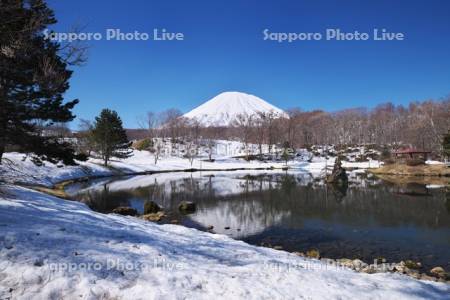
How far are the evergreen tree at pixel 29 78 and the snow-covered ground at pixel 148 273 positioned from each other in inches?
128

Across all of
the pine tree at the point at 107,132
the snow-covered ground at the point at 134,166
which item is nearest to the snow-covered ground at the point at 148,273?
the snow-covered ground at the point at 134,166

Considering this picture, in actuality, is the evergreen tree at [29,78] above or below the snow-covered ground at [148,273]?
above

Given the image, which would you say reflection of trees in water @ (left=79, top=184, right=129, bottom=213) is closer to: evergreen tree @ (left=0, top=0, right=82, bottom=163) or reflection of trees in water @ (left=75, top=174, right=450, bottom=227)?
reflection of trees in water @ (left=75, top=174, right=450, bottom=227)

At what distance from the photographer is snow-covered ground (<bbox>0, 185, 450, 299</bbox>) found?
5.68 metres

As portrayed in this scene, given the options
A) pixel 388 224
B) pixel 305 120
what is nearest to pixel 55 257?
pixel 388 224

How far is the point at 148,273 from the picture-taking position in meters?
6.38

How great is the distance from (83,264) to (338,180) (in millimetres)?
36263

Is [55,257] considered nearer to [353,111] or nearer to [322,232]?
[322,232]

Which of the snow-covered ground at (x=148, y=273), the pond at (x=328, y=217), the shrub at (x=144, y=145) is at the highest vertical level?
the shrub at (x=144, y=145)

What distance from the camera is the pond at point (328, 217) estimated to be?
1345cm

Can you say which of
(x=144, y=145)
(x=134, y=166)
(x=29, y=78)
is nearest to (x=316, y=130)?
(x=144, y=145)

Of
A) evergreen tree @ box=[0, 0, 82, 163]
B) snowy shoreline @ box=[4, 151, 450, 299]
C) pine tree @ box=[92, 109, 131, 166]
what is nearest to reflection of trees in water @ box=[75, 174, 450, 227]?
evergreen tree @ box=[0, 0, 82, 163]

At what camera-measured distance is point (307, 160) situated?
83.2 meters

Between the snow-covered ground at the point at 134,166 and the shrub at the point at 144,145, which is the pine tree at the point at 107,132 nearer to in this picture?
the snow-covered ground at the point at 134,166
